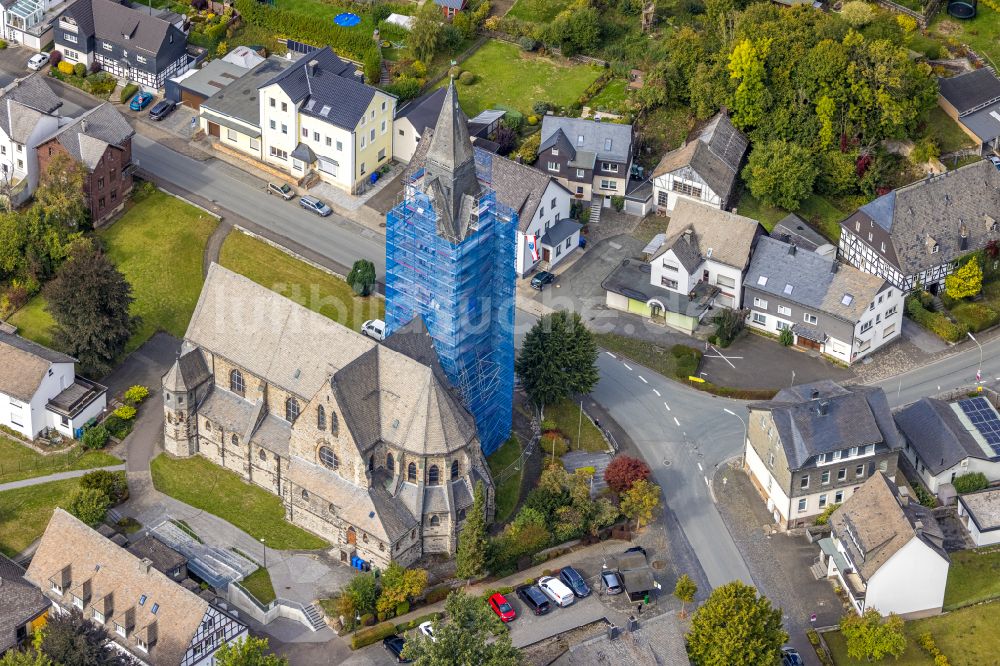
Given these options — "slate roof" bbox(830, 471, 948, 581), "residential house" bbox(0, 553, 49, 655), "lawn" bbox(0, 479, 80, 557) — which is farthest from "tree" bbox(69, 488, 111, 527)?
"slate roof" bbox(830, 471, 948, 581)

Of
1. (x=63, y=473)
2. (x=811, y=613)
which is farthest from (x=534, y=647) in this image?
(x=63, y=473)

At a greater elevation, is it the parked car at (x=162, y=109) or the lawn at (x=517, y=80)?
the lawn at (x=517, y=80)

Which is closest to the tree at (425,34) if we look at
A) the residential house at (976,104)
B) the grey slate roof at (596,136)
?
the grey slate roof at (596,136)

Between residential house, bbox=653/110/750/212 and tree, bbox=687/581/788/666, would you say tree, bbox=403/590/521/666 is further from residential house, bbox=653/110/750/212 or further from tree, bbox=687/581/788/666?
residential house, bbox=653/110/750/212

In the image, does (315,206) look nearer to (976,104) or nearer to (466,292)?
(466,292)

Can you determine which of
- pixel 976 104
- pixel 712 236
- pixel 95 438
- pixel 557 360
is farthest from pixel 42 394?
pixel 976 104

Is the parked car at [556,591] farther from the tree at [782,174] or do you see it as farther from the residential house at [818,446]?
the tree at [782,174]

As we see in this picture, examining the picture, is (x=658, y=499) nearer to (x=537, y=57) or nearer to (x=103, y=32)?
(x=537, y=57)
